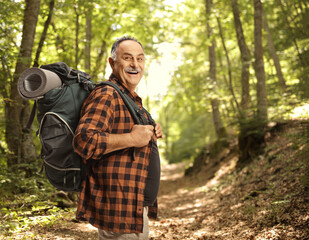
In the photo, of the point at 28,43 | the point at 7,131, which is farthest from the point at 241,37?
the point at 7,131

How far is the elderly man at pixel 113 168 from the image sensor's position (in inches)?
73.0

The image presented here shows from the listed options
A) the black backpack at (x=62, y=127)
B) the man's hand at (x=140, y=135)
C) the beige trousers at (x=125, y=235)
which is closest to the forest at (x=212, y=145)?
the black backpack at (x=62, y=127)

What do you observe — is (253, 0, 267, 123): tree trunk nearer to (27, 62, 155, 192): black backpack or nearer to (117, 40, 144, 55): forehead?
(117, 40, 144, 55): forehead

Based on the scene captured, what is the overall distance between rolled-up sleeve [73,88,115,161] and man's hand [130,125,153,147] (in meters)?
0.18

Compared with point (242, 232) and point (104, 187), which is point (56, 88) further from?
point (242, 232)

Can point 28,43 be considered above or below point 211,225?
above

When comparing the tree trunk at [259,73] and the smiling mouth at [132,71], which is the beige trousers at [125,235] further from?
the tree trunk at [259,73]

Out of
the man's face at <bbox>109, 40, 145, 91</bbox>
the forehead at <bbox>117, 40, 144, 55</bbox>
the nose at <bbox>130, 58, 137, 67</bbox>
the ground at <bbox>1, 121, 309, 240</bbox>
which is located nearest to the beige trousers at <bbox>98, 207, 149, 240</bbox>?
the man's face at <bbox>109, 40, 145, 91</bbox>

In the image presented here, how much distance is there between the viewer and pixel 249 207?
5562 millimetres

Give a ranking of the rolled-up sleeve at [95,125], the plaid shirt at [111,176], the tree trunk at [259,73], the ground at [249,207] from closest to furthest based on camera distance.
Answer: the rolled-up sleeve at [95,125] → the plaid shirt at [111,176] → the ground at [249,207] → the tree trunk at [259,73]

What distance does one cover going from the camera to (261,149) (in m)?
8.51

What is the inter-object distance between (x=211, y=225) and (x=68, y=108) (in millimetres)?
4616

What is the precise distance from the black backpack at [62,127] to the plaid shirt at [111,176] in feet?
Answer: 0.23

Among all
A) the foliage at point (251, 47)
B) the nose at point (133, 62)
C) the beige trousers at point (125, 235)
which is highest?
the foliage at point (251, 47)
